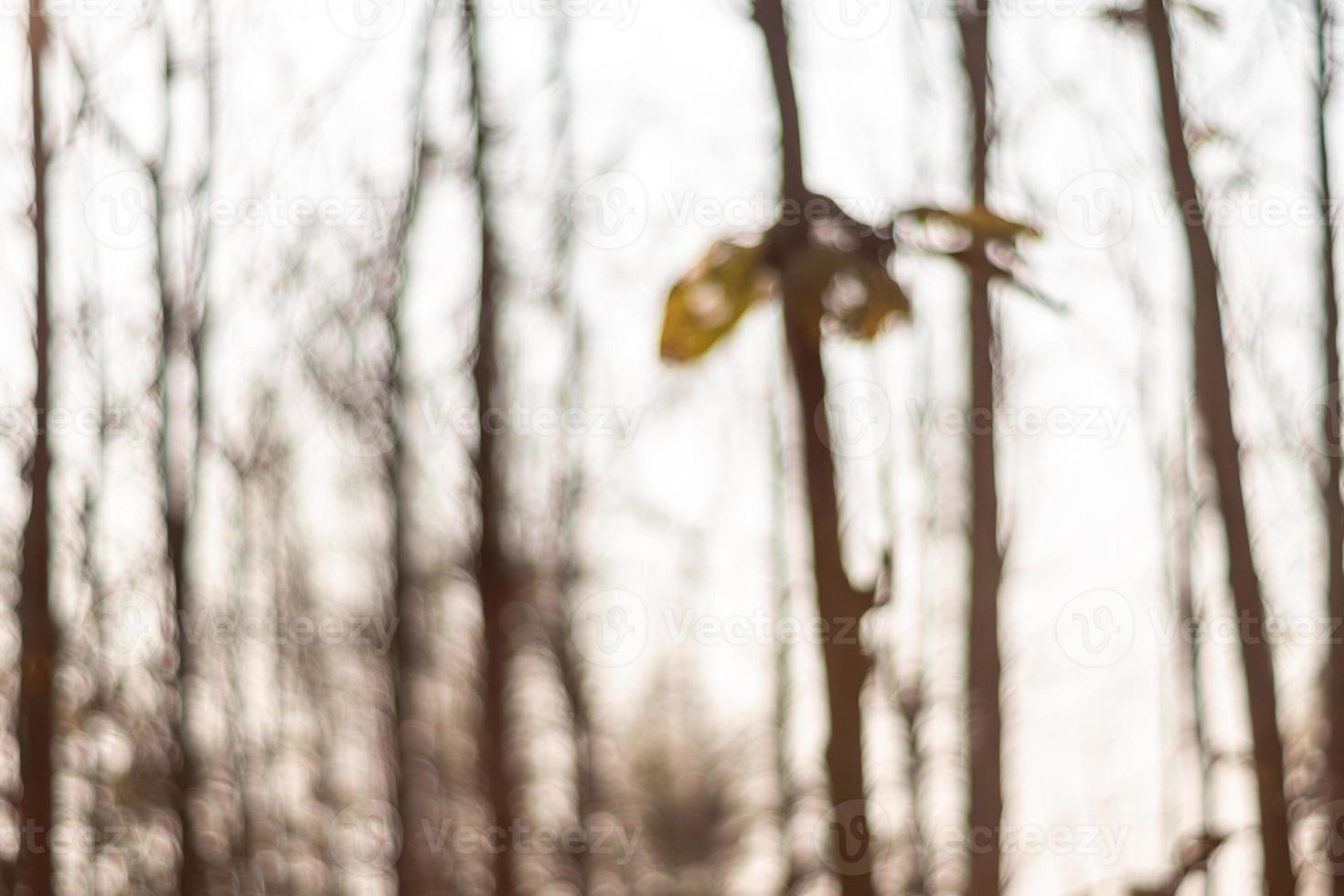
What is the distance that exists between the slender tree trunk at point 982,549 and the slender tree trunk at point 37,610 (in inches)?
181

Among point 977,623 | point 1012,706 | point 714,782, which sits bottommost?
point 714,782

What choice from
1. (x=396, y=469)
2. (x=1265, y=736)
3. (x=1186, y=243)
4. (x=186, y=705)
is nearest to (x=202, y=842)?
(x=186, y=705)

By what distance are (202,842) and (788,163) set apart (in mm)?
6108

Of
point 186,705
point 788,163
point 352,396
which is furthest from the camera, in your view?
point 352,396

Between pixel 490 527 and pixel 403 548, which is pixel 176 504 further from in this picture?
pixel 490 527

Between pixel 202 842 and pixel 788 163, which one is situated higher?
pixel 788 163

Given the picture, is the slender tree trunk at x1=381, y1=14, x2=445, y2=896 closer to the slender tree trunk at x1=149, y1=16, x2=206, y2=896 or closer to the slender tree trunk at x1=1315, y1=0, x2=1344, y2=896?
the slender tree trunk at x1=149, y1=16, x2=206, y2=896

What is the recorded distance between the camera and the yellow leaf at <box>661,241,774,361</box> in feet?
7.61

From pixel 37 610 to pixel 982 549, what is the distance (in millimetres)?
5077

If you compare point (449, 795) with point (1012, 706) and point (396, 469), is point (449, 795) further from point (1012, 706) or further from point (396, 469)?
point (1012, 706)

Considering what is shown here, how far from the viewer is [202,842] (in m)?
6.96

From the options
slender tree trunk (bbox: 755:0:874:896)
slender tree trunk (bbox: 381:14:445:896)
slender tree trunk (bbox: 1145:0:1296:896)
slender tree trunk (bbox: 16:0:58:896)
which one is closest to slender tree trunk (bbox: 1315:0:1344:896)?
slender tree trunk (bbox: 1145:0:1296:896)

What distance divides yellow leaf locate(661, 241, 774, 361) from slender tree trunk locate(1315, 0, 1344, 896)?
5627mm

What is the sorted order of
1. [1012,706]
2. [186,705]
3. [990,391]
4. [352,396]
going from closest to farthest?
[990,391] < [186,705] < [1012,706] < [352,396]
